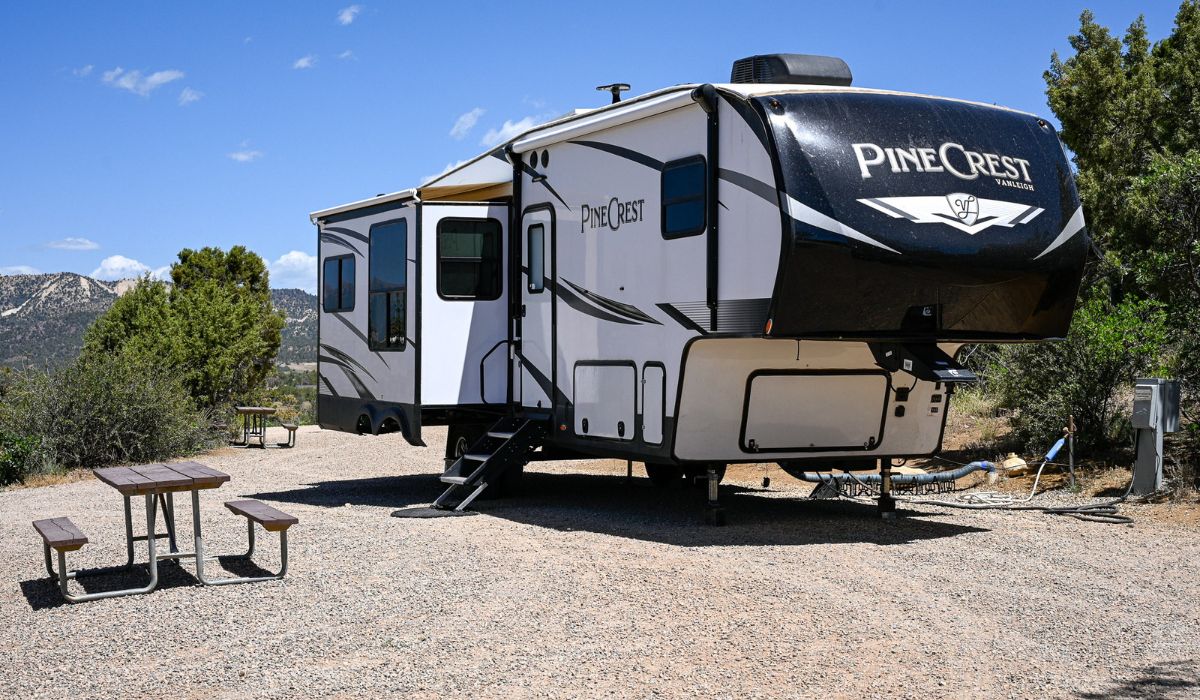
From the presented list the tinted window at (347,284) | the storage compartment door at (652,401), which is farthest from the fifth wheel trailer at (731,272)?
the tinted window at (347,284)

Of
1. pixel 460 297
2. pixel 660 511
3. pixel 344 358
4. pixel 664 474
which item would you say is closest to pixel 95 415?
pixel 344 358

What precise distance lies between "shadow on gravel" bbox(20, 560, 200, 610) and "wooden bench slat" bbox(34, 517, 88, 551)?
13.3 inches

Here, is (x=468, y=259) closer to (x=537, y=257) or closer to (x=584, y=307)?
(x=537, y=257)

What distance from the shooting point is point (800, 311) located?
7.93m

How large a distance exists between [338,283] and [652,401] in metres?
5.22

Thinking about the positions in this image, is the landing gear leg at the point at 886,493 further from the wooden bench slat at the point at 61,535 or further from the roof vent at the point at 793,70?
the wooden bench slat at the point at 61,535

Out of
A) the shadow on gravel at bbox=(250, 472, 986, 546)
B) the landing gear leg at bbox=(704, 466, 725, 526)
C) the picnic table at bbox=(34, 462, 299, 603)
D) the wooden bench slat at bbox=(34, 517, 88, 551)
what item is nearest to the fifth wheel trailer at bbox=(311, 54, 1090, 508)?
the landing gear leg at bbox=(704, 466, 725, 526)

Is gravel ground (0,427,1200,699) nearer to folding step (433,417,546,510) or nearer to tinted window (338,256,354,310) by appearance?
folding step (433,417,546,510)

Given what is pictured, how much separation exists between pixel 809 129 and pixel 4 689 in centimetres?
566

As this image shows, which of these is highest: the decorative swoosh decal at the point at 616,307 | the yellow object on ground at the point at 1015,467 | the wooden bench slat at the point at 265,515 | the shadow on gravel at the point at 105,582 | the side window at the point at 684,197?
the side window at the point at 684,197

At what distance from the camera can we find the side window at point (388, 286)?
11586 millimetres

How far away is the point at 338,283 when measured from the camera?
1322 cm

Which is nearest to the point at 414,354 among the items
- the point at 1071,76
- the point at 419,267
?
the point at 419,267

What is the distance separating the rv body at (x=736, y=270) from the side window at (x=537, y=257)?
0.02m
